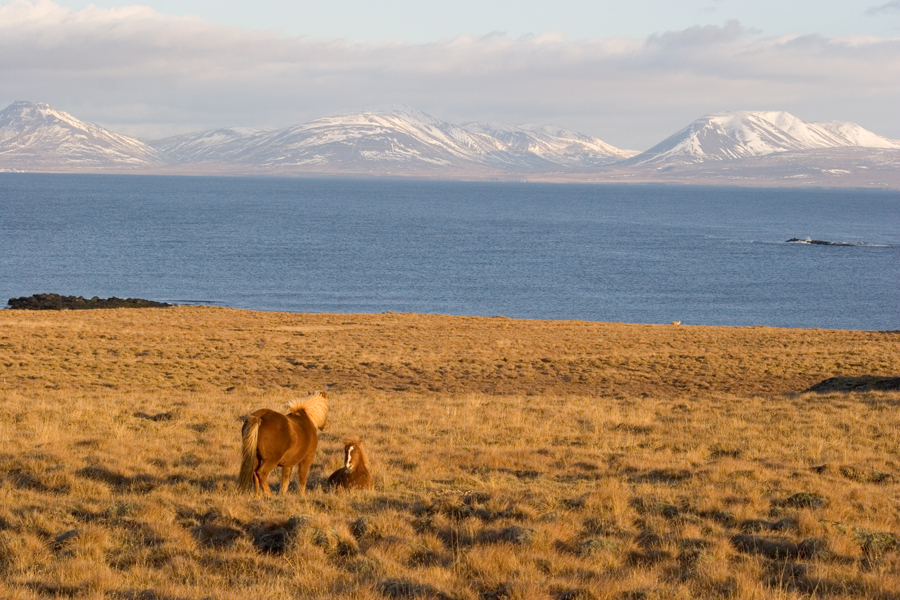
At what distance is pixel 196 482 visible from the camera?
10156 mm

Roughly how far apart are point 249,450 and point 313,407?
3.42 feet

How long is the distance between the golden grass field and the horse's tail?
0.16 m

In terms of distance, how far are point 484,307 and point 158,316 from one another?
95.1ft

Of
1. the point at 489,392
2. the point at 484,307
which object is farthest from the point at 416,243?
the point at 489,392

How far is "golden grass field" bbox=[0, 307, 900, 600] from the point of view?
681 centimetres

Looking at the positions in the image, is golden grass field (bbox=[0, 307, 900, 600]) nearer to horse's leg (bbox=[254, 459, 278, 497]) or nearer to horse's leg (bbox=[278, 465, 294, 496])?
horse's leg (bbox=[278, 465, 294, 496])

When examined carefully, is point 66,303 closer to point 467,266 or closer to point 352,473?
point 352,473

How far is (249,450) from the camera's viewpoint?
8.82 m

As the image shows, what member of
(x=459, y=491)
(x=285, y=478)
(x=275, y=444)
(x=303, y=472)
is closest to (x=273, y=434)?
(x=275, y=444)

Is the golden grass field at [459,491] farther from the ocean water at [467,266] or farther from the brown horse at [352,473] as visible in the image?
the ocean water at [467,266]

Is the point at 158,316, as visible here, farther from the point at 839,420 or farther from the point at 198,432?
the point at 839,420

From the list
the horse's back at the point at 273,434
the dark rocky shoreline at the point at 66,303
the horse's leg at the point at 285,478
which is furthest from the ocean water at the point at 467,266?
the horse's back at the point at 273,434

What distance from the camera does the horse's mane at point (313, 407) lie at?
9.46 metres

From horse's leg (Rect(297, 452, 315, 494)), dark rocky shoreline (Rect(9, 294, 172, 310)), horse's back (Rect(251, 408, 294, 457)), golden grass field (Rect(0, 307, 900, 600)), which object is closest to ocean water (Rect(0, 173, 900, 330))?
dark rocky shoreline (Rect(9, 294, 172, 310))
